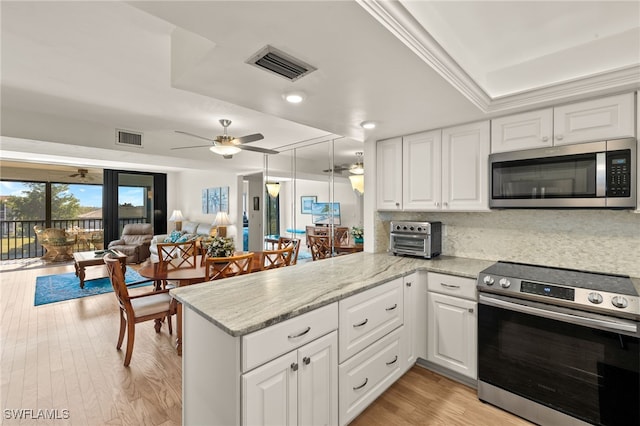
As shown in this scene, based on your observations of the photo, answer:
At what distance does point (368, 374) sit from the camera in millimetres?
1909

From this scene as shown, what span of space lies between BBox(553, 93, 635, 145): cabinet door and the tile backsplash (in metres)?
0.62

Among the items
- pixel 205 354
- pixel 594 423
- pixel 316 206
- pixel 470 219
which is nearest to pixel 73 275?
pixel 316 206

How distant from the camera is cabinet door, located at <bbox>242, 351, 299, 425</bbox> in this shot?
1.25m

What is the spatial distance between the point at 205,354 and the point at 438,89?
6.75 feet

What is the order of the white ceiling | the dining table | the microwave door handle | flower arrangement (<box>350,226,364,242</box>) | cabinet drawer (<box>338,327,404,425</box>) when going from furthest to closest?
flower arrangement (<box>350,226,364,242</box>) < the dining table < the microwave door handle < cabinet drawer (<box>338,327,404,425</box>) < the white ceiling

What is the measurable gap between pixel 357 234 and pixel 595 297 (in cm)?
220

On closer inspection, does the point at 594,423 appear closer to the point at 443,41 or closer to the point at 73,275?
the point at 443,41

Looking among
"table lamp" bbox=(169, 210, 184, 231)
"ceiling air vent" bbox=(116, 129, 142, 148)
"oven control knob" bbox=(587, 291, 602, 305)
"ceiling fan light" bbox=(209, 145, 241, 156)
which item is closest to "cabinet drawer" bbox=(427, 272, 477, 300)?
"oven control knob" bbox=(587, 291, 602, 305)

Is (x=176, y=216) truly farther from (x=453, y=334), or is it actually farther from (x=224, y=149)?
(x=453, y=334)

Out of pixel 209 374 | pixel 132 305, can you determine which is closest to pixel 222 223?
pixel 132 305

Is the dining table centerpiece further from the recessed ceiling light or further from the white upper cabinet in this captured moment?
the recessed ceiling light

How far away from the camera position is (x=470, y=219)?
9.21ft

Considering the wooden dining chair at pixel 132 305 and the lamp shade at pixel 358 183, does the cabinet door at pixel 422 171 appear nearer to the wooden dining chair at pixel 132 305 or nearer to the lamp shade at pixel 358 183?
the lamp shade at pixel 358 183

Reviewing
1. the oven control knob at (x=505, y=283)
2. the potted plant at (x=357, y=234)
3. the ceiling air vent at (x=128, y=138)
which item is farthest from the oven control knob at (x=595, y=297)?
the ceiling air vent at (x=128, y=138)
